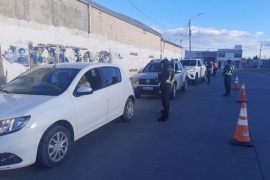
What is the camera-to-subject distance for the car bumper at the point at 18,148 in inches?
155

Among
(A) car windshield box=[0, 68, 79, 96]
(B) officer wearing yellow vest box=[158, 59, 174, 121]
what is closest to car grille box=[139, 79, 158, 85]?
(B) officer wearing yellow vest box=[158, 59, 174, 121]

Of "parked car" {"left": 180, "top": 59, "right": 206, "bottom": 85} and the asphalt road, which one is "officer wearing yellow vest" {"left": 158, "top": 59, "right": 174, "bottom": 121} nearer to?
the asphalt road

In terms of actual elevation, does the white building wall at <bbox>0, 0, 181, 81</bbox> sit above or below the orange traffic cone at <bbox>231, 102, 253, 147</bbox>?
above

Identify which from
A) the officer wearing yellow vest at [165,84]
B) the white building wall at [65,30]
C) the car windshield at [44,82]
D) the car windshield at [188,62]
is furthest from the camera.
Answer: the car windshield at [188,62]

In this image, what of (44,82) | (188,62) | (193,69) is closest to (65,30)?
(44,82)

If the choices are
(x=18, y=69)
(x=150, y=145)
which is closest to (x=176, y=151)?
(x=150, y=145)

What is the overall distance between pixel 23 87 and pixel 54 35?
657cm

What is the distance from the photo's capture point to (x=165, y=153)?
531cm

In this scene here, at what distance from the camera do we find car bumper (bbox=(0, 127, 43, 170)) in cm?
393

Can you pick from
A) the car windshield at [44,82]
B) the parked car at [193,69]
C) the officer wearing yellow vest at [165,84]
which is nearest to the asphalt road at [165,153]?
the officer wearing yellow vest at [165,84]

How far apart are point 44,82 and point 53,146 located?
1.42 m

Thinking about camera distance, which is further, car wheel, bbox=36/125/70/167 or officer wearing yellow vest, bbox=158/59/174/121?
officer wearing yellow vest, bbox=158/59/174/121

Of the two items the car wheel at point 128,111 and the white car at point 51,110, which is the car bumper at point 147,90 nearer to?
the car wheel at point 128,111

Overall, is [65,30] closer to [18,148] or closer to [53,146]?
[53,146]
